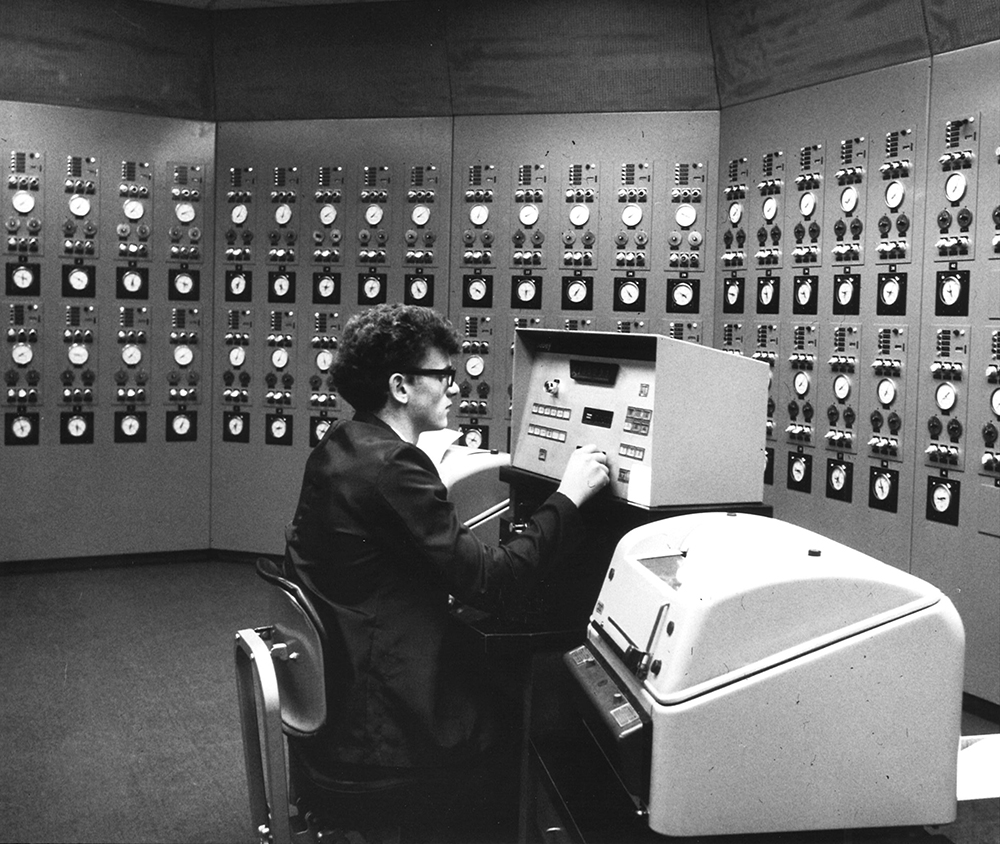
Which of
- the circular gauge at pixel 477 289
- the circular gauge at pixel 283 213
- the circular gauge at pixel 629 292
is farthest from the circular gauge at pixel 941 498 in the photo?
the circular gauge at pixel 283 213

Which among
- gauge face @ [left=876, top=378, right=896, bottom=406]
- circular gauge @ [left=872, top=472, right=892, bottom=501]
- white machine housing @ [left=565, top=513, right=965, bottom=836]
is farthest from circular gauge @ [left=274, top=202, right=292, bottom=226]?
white machine housing @ [left=565, top=513, right=965, bottom=836]

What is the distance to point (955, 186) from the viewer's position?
4113 millimetres

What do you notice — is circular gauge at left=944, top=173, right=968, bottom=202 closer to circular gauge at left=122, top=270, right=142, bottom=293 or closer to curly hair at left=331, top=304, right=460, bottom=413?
curly hair at left=331, top=304, right=460, bottom=413

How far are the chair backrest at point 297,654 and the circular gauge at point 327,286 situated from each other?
13.2ft

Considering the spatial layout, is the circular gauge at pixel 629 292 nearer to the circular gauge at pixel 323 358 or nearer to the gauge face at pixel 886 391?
the gauge face at pixel 886 391

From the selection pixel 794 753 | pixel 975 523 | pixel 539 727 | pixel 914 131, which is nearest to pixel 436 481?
pixel 539 727

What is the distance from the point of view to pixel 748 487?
220 cm

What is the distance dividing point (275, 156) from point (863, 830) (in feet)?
16.6

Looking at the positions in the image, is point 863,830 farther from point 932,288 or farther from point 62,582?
point 62,582

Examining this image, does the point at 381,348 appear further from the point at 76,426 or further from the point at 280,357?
the point at 76,426

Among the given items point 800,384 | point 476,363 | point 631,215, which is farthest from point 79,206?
point 800,384

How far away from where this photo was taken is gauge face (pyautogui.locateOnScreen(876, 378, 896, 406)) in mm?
4418

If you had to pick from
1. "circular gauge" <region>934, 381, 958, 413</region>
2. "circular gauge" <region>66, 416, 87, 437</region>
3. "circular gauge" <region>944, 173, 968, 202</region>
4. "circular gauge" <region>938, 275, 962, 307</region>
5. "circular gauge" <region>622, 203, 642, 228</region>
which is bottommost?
"circular gauge" <region>66, 416, 87, 437</region>

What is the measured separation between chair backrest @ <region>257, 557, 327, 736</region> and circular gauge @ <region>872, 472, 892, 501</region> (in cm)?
309
